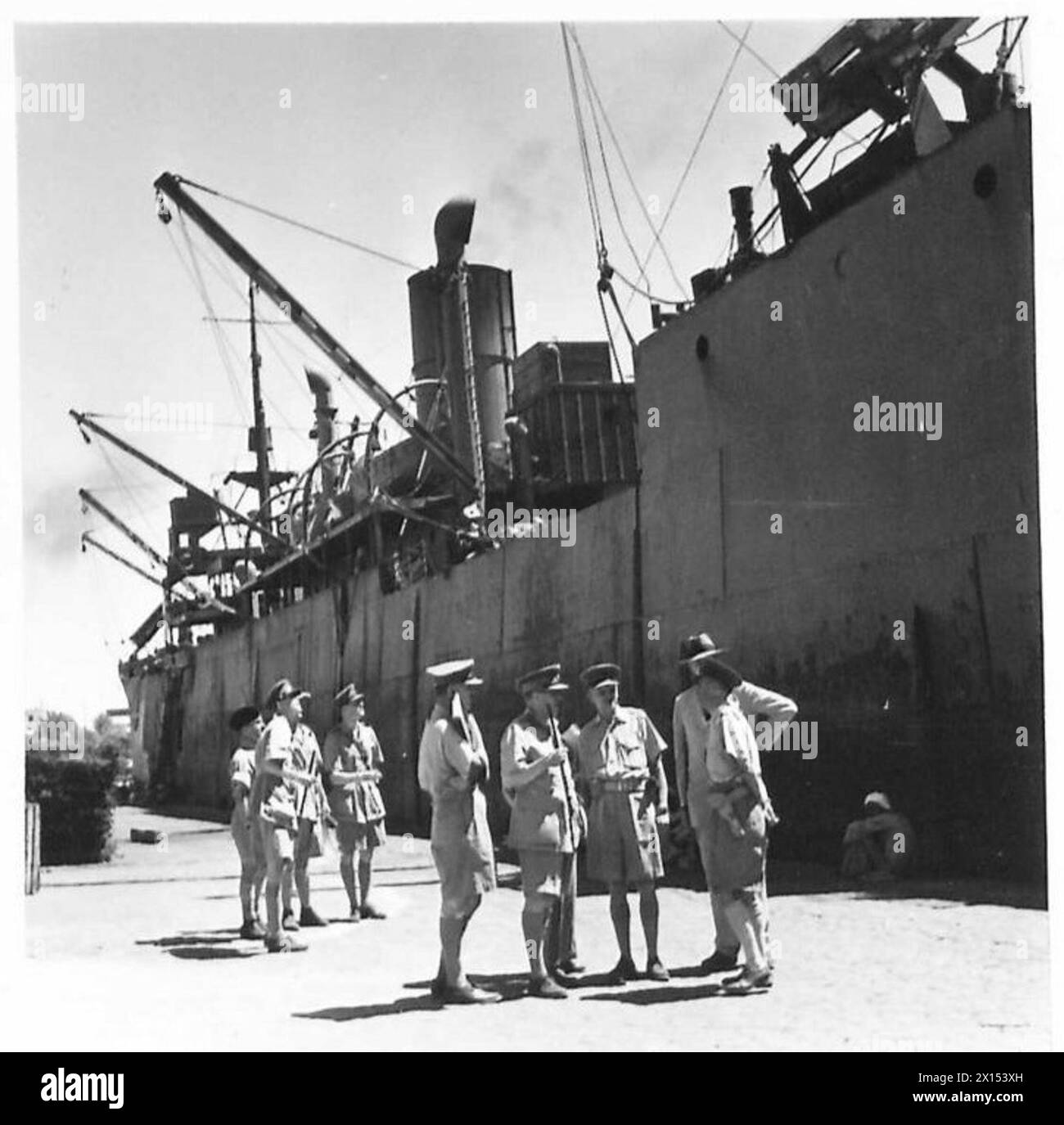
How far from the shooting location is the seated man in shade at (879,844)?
9789mm

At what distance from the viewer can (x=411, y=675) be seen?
20.7 meters

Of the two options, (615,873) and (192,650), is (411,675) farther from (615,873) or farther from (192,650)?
(192,650)

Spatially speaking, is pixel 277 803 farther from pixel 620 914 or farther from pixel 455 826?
pixel 620 914

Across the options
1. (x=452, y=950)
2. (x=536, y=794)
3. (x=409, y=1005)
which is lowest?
(x=409, y=1005)

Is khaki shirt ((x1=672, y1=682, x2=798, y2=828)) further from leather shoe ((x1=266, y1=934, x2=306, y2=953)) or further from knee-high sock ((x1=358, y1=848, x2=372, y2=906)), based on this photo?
knee-high sock ((x1=358, y1=848, x2=372, y2=906))

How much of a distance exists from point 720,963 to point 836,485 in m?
4.73

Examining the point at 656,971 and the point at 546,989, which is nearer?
the point at 546,989

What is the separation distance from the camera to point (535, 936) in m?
7.26

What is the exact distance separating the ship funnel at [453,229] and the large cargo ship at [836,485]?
3.70m

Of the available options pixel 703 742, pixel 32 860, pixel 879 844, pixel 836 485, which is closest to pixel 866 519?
pixel 836 485

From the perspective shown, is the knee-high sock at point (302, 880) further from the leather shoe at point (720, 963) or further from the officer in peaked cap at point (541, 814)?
the leather shoe at point (720, 963)

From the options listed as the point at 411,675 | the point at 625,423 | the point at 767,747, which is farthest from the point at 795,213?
the point at 411,675

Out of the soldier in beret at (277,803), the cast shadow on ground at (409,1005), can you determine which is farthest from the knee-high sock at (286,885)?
the cast shadow on ground at (409,1005)
